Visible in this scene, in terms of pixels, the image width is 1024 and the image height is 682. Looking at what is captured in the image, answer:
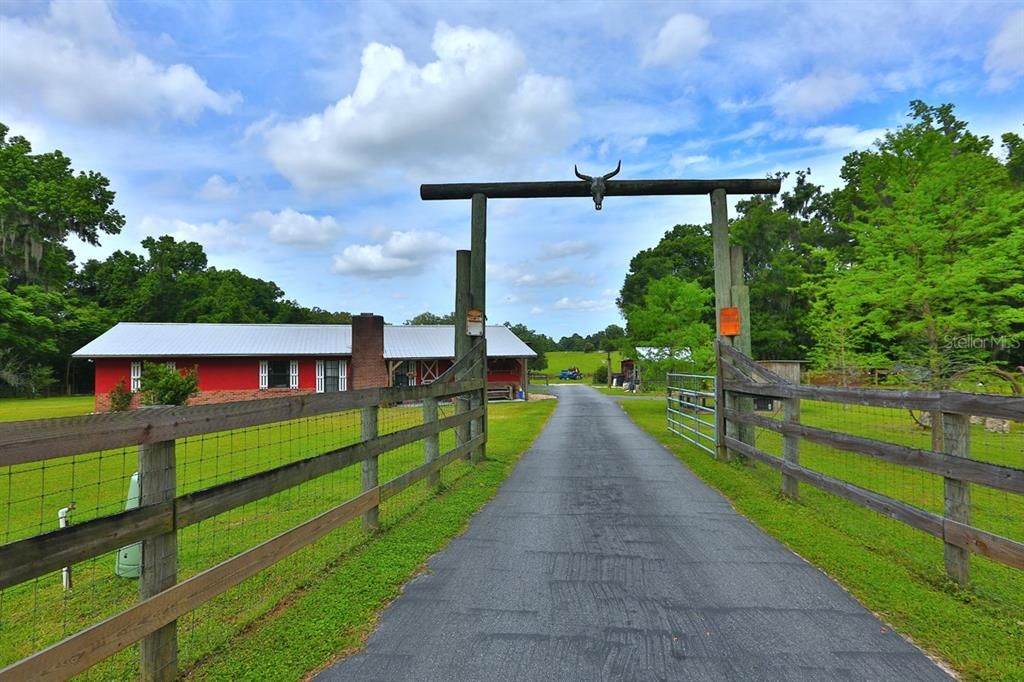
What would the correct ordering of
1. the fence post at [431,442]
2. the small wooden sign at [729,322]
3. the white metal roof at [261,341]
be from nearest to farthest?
the fence post at [431,442], the small wooden sign at [729,322], the white metal roof at [261,341]

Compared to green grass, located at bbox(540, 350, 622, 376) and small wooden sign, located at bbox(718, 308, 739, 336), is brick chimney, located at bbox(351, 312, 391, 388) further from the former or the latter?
green grass, located at bbox(540, 350, 622, 376)

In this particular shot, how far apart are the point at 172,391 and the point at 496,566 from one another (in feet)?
58.7

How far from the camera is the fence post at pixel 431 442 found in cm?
649

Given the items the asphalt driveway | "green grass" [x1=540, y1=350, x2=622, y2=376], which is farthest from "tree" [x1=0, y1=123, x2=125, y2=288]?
"green grass" [x1=540, y1=350, x2=622, y2=376]

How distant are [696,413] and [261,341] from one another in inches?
1006

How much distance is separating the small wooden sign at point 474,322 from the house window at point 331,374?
2240cm

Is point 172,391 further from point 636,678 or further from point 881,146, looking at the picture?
point 881,146

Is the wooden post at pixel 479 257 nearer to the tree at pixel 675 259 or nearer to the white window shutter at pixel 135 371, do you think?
the white window shutter at pixel 135 371

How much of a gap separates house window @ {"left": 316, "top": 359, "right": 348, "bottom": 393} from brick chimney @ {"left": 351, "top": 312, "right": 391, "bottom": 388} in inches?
41.1

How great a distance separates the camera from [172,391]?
18.2m

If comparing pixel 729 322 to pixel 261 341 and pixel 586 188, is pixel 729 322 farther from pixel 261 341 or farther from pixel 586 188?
pixel 261 341

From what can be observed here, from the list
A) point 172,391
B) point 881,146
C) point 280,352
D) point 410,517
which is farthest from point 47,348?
point 881,146

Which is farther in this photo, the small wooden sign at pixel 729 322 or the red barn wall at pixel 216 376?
the red barn wall at pixel 216 376

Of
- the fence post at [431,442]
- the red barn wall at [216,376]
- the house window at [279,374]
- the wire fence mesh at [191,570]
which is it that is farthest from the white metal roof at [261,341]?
the fence post at [431,442]
